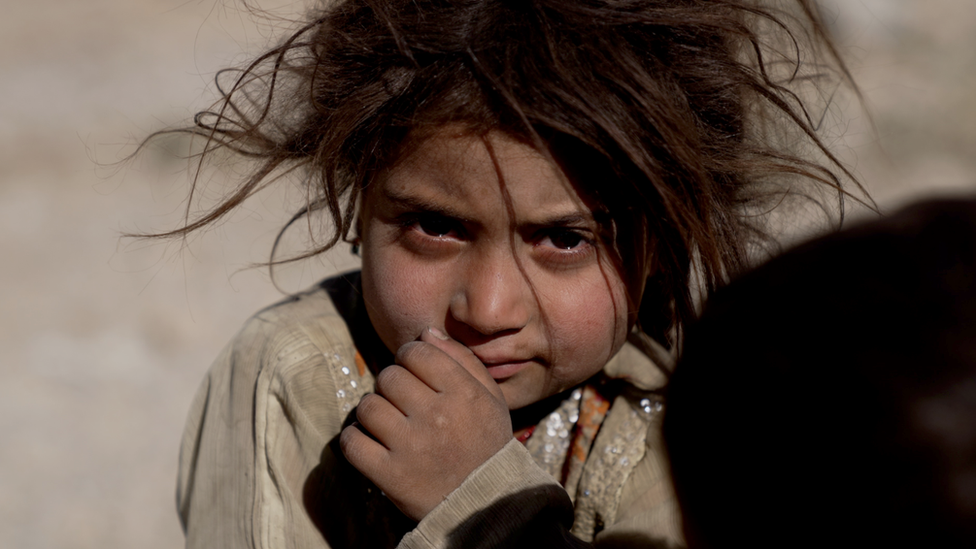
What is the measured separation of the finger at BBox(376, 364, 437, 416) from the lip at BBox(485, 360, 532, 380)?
130 mm

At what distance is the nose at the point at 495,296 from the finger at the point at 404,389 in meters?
0.12

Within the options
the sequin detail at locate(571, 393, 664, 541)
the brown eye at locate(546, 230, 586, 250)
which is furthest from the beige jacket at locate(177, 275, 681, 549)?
the brown eye at locate(546, 230, 586, 250)

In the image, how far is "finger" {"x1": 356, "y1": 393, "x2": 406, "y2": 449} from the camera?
4.13 feet

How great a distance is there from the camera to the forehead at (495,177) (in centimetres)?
123

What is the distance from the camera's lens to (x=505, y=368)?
137 centimetres

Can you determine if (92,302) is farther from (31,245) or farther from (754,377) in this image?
(754,377)

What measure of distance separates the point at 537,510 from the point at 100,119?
177 inches

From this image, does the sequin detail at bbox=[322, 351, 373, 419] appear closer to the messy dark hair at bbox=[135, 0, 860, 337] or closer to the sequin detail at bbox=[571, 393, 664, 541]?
the messy dark hair at bbox=[135, 0, 860, 337]

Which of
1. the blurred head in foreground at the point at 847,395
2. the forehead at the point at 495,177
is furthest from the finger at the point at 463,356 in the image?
the blurred head in foreground at the point at 847,395

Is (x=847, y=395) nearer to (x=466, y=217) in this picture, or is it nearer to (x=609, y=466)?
(x=466, y=217)

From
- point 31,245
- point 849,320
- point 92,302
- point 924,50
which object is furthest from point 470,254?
point 924,50

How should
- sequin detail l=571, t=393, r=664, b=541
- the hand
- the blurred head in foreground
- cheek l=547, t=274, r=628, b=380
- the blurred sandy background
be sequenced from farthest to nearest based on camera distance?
the blurred sandy background, sequin detail l=571, t=393, r=664, b=541, cheek l=547, t=274, r=628, b=380, the hand, the blurred head in foreground

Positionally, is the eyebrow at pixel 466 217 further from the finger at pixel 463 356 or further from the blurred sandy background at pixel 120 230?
the blurred sandy background at pixel 120 230

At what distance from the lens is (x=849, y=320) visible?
690 mm
